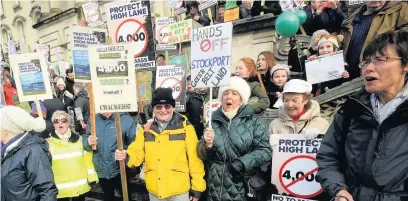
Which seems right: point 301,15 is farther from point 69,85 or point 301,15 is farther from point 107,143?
point 69,85

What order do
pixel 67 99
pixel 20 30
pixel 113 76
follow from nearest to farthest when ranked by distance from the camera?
1. pixel 113 76
2. pixel 67 99
3. pixel 20 30

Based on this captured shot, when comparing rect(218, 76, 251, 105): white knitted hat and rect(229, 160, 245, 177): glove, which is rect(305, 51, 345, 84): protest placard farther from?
rect(229, 160, 245, 177): glove

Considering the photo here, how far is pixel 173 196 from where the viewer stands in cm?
370

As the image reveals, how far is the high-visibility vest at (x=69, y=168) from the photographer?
434cm

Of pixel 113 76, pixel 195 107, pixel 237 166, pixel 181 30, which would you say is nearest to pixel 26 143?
pixel 113 76

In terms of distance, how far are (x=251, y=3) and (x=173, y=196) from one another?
7.20 metres

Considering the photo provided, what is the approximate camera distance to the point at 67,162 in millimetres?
4359

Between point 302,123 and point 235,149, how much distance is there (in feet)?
2.21

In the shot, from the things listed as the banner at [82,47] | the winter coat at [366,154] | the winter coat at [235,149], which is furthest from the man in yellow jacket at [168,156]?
the winter coat at [366,154]

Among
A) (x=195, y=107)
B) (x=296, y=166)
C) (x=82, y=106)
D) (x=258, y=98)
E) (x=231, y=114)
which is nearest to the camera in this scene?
(x=296, y=166)

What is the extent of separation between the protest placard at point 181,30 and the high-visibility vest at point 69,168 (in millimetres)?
3396

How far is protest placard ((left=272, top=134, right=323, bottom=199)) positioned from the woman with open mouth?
0.86 m

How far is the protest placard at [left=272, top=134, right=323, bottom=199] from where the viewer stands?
10.6ft

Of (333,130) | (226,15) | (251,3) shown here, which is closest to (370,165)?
(333,130)
